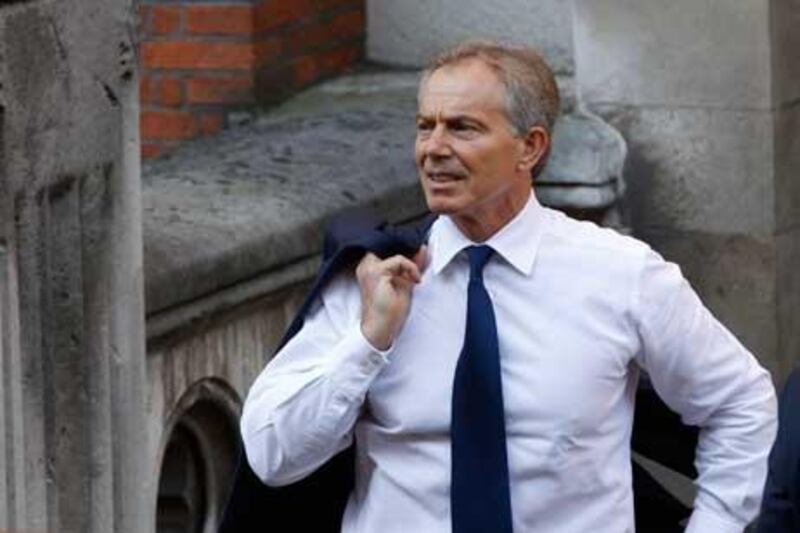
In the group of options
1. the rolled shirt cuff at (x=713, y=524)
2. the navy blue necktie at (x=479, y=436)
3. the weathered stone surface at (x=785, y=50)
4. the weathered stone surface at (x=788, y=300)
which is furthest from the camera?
the weathered stone surface at (x=788, y=300)

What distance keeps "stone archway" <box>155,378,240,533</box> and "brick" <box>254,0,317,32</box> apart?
1315mm

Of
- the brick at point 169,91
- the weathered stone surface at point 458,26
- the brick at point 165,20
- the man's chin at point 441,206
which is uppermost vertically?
the man's chin at point 441,206

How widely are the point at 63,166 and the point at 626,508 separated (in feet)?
3.70

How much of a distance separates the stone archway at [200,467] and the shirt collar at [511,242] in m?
1.63

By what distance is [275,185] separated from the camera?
712 cm

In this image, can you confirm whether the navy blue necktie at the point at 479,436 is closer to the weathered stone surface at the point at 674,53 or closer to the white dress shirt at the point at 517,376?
the white dress shirt at the point at 517,376

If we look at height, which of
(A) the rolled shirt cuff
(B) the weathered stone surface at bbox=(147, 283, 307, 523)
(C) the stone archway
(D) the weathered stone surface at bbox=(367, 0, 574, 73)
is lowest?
(C) the stone archway

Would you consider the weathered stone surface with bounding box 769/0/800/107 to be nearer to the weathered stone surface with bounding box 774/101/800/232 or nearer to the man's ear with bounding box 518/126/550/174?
the weathered stone surface with bounding box 774/101/800/232

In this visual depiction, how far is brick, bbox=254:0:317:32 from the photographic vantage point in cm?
778

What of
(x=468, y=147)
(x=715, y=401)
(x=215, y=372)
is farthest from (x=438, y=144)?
(x=215, y=372)

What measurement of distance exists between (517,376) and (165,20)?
2981 mm

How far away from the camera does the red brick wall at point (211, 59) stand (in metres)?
7.79

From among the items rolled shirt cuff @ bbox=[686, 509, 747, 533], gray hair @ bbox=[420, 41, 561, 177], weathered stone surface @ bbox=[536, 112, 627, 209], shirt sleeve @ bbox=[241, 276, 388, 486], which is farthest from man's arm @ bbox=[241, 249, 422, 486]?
weathered stone surface @ bbox=[536, 112, 627, 209]

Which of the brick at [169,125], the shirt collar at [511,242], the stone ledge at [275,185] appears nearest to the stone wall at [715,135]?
the stone ledge at [275,185]
